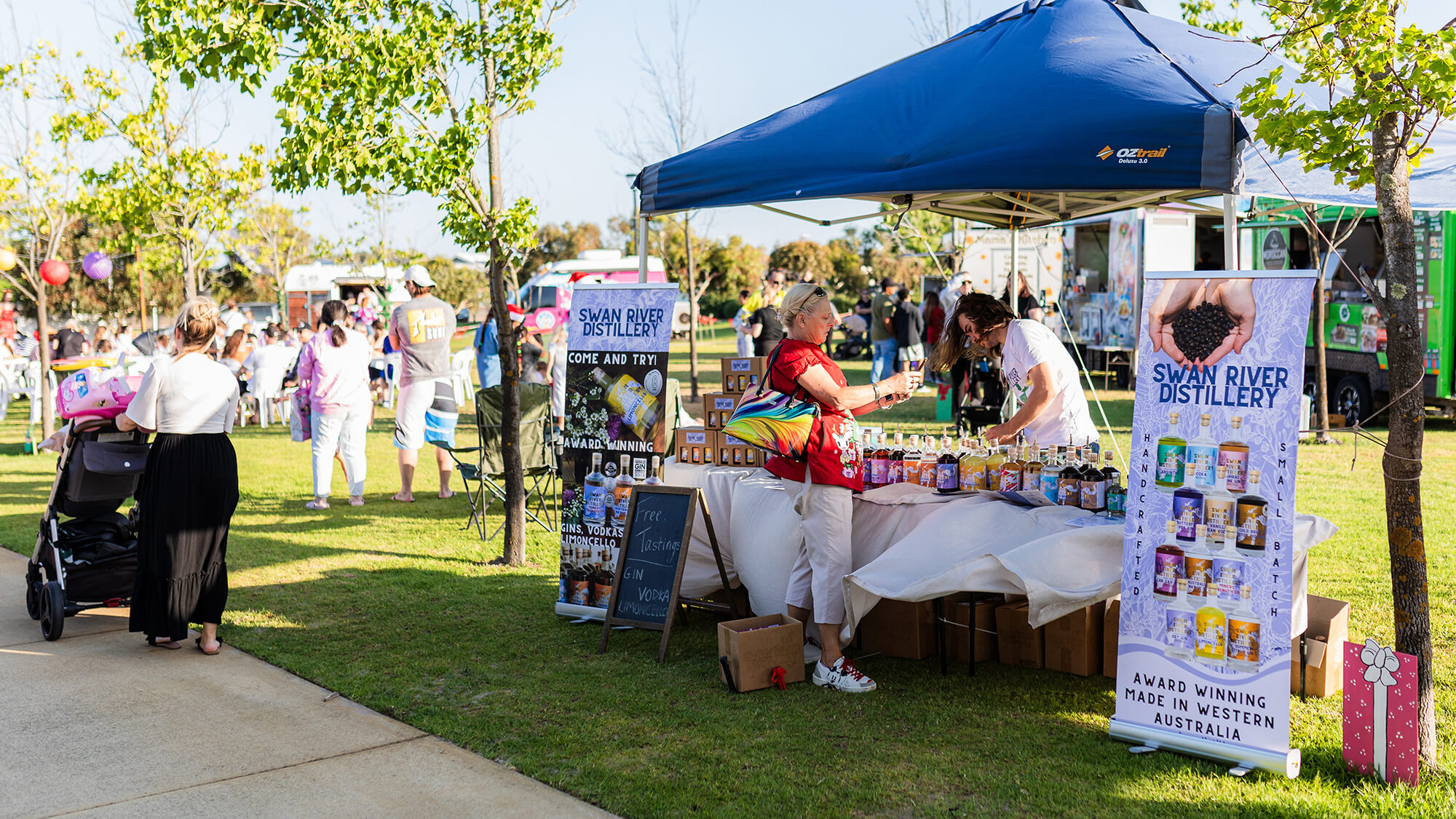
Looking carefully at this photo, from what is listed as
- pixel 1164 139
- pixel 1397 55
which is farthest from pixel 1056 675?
pixel 1397 55

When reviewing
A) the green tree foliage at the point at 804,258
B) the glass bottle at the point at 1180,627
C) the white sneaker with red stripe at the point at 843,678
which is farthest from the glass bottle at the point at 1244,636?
the green tree foliage at the point at 804,258

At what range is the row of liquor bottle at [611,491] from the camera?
5930 millimetres

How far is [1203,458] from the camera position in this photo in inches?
156

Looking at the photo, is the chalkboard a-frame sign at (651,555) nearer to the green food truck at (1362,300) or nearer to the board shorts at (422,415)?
the board shorts at (422,415)

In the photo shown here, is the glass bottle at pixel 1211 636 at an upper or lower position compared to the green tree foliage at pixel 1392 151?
lower

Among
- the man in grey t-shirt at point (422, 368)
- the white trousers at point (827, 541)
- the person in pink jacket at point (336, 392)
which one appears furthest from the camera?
the man in grey t-shirt at point (422, 368)

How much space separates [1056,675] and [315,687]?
3.21m

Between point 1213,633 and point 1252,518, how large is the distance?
42 cm

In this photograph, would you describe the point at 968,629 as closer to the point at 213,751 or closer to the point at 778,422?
the point at 778,422

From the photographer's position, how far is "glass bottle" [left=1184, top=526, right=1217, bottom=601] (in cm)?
394

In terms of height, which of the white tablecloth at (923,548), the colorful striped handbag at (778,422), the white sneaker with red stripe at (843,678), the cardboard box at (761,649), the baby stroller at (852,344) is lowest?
the white sneaker with red stripe at (843,678)

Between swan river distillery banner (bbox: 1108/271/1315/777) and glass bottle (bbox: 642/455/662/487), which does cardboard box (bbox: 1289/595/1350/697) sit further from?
glass bottle (bbox: 642/455/662/487)

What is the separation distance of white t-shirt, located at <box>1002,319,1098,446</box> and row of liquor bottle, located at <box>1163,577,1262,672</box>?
50.2 inches

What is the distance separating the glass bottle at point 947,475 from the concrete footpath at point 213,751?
2231 millimetres
